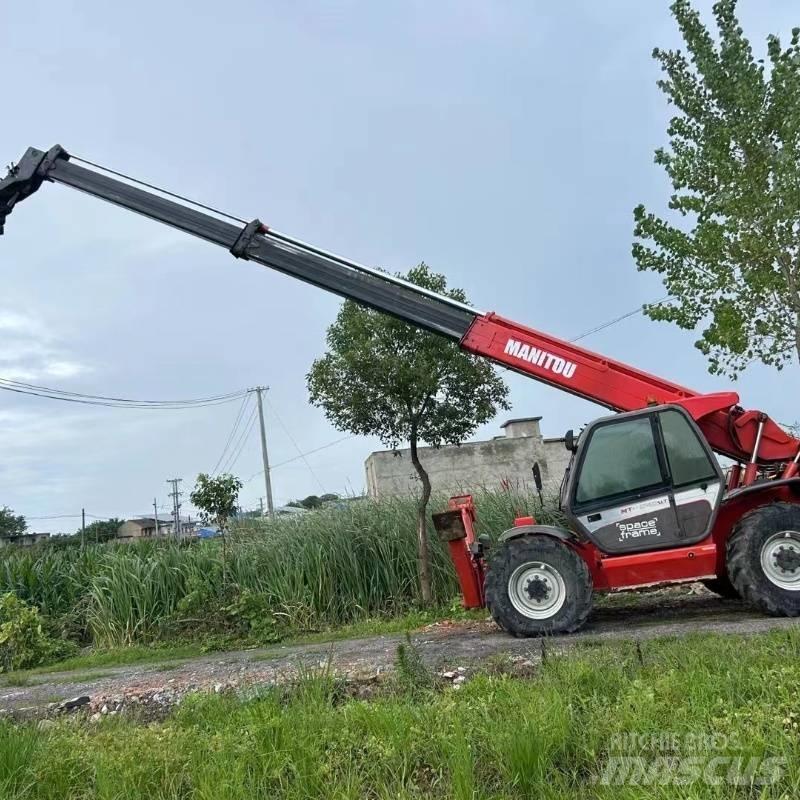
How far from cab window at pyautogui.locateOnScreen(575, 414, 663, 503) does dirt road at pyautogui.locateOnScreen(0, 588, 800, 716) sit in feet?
4.51

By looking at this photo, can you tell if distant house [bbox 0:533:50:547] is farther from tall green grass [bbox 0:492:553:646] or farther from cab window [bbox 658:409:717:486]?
cab window [bbox 658:409:717:486]

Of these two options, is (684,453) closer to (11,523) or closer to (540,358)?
(540,358)

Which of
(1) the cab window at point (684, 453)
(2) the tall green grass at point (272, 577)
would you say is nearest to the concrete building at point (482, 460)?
(2) the tall green grass at point (272, 577)

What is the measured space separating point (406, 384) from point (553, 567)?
3595 millimetres

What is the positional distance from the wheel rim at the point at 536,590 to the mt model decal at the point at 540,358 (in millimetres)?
2162

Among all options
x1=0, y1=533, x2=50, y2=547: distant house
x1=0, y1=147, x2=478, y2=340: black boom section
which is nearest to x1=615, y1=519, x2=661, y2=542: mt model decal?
x1=0, y1=147, x2=478, y2=340: black boom section

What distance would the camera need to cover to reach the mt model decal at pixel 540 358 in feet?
26.2

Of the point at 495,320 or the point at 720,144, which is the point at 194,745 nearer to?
the point at 495,320

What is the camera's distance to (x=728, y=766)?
3.25 meters

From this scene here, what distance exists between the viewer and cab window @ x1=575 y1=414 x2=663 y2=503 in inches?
285

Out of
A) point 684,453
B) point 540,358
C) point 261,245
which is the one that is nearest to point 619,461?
point 684,453

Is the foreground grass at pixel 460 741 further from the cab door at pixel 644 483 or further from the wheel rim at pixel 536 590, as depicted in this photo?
the cab door at pixel 644 483

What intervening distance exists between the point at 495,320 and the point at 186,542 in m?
8.25

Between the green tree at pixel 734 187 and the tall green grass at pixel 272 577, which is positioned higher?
the green tree at pixel 734 187
